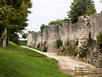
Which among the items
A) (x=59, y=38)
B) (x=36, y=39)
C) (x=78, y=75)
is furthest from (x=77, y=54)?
(x=36, y=39)

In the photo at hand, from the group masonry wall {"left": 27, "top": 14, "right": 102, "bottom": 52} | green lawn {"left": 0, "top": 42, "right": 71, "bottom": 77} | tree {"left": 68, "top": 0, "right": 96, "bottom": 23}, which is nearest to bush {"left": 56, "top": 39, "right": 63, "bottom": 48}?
masonry wall {"left": 27, "top": 14, "right": 102, "bottom": 52}

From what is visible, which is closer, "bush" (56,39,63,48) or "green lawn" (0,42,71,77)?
"green lawn" (0,42,71,77)

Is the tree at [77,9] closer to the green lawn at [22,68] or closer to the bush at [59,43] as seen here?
the bush at [59,43]

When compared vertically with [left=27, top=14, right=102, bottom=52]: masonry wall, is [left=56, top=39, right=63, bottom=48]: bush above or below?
below

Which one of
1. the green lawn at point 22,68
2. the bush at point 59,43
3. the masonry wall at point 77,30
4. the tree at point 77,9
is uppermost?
the tree at point 77,9

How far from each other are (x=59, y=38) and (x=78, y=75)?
28720 mm

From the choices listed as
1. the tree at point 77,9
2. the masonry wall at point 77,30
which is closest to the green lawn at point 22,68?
the masonry wall at point 77,30

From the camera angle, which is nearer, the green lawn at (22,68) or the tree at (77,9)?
the green lawn at (22,68)

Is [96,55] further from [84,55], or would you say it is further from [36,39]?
[36,39]

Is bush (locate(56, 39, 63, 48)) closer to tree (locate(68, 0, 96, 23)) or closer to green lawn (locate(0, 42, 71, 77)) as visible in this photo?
tree (locate(68, 0, 96, 23))

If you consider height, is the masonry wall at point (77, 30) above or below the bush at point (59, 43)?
above

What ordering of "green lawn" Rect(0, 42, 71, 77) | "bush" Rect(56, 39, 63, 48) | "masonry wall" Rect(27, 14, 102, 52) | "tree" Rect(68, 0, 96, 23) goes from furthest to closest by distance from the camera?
"tree" Rect(68, 0, 96, 23) → "bush" Rect(56, 39, 63, 48) → "masonry wall" Rect(27, 14, 102, 52) → "green lawn" Rect(0, 42, 71, 77)

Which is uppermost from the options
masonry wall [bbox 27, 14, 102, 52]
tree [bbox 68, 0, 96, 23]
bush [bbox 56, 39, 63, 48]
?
tree [bbox 68, 0, 96, 23]

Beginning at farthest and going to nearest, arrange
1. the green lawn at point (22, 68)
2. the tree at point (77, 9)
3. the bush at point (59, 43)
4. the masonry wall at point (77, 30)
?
the tree at point (77, 9)
the bush at point (59, 43)
the masonry wall at point (77, 30)
the green lawn at point (22, 68)
